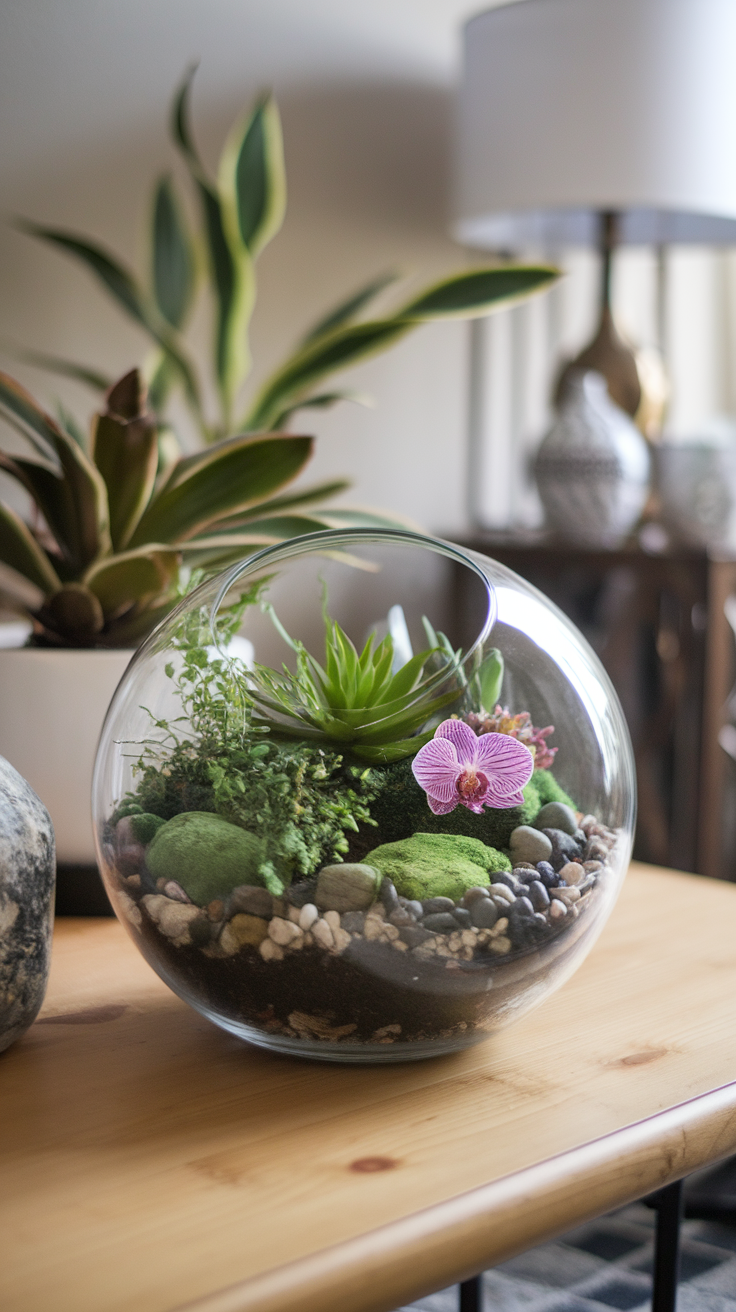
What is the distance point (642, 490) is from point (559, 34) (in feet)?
1.76

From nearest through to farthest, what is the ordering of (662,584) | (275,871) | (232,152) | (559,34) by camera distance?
(275,871)
(232,152)
(559,34)
(662,584)

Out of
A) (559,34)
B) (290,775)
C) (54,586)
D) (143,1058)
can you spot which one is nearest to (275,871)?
(290,775)

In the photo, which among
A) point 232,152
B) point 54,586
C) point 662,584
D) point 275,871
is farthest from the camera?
point 662,584

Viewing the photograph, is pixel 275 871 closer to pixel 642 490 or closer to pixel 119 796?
pixel 119 796

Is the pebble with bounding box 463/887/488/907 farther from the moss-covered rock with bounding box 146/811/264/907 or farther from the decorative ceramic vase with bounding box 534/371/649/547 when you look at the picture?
the decorative ceramic vase with bounding box 534/371/649/547

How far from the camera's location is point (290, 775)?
46 centimetres

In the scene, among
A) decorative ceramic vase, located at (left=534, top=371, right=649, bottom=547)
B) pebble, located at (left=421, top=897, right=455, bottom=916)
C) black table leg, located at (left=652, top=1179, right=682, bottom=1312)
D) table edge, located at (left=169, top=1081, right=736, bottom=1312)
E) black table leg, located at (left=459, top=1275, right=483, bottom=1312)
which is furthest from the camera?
decorative ceramic vase, located at (left=534, top=371, right=649, bottom=547)

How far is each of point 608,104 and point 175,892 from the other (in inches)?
42.7

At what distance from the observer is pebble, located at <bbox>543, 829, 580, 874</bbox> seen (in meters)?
0.49

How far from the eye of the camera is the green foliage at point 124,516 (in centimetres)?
72

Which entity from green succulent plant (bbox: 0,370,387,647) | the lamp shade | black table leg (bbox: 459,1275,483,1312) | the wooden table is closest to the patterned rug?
black table leg (bbox: 459,1275,483,1312)

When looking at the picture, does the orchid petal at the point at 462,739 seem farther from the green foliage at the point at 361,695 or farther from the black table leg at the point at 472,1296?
the black table leg at the point at 472,1296

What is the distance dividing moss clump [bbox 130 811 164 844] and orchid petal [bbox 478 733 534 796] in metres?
0.14

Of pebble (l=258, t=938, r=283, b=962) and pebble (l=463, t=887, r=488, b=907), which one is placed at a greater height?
pebble (l=463, t=887, r=488, b=907)
